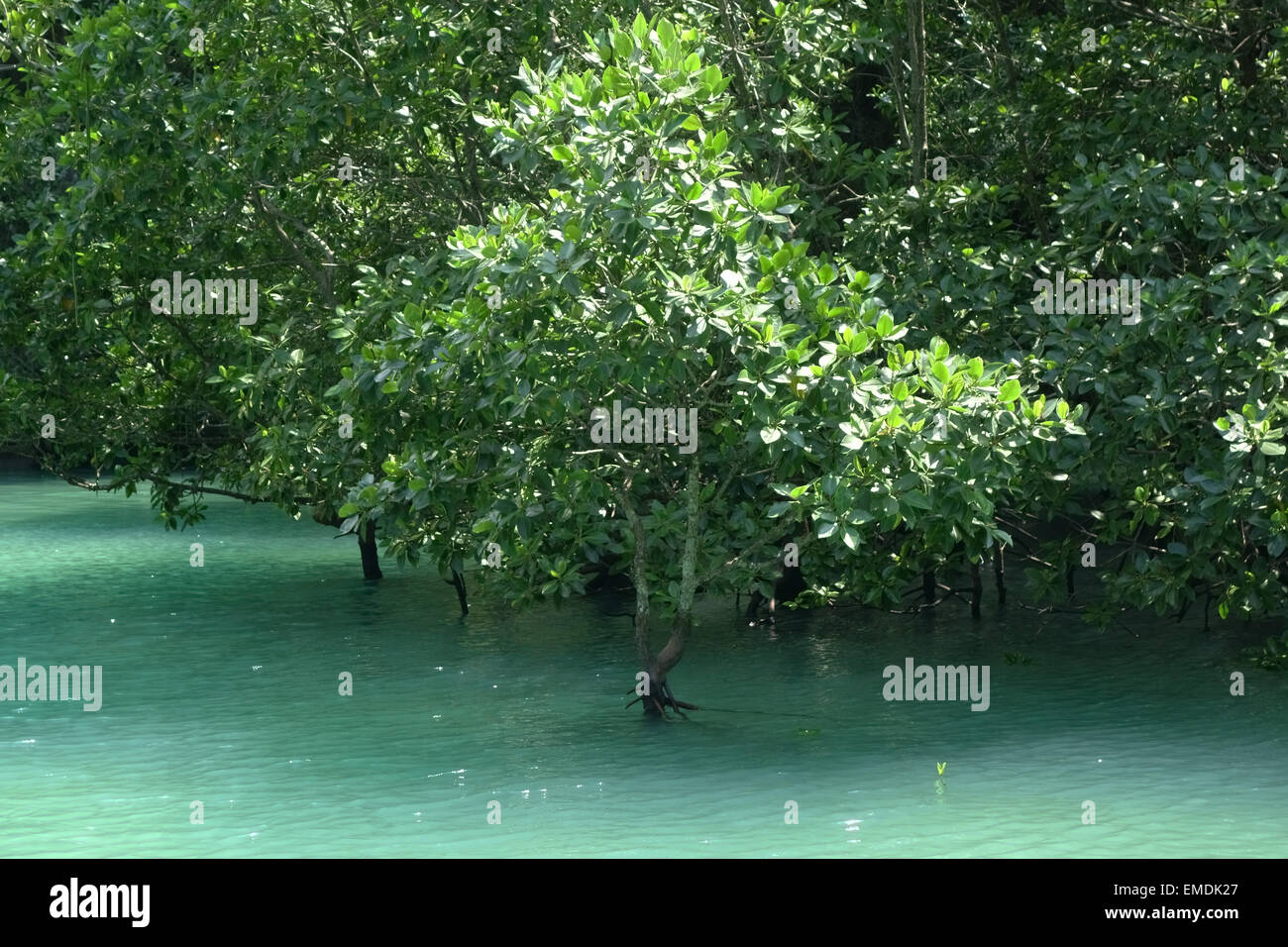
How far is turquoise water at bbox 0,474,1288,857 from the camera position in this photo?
11.1 metres

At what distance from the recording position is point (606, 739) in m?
13.6

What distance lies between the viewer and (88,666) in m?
17.2

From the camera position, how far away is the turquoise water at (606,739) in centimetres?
1105

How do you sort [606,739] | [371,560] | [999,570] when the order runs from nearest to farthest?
1. [606,739]
2. [999,570]
3. [371,560]

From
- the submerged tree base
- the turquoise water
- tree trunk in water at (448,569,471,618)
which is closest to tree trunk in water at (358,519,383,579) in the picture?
the turquoise water

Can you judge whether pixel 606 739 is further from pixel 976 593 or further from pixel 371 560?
pixel 371 560

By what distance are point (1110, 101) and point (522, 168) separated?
6.50 meters

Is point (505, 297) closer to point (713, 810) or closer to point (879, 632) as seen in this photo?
point (713, 810)

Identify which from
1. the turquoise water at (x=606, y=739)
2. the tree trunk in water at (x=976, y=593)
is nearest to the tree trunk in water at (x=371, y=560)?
the turquoise water at (x=606, y=739)

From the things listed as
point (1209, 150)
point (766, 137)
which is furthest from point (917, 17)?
point (1209, 150)

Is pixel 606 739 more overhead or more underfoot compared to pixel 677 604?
more underfoot

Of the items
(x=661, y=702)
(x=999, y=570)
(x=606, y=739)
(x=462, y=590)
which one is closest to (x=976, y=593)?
(x=999, y=570)

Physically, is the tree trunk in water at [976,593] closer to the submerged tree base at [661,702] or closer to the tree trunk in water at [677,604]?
the submerged tree base at [661,702]

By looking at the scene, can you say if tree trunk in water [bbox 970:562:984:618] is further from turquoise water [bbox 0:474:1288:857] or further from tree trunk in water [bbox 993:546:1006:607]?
tree trunk in water [bbox 993:546:1006:607]
